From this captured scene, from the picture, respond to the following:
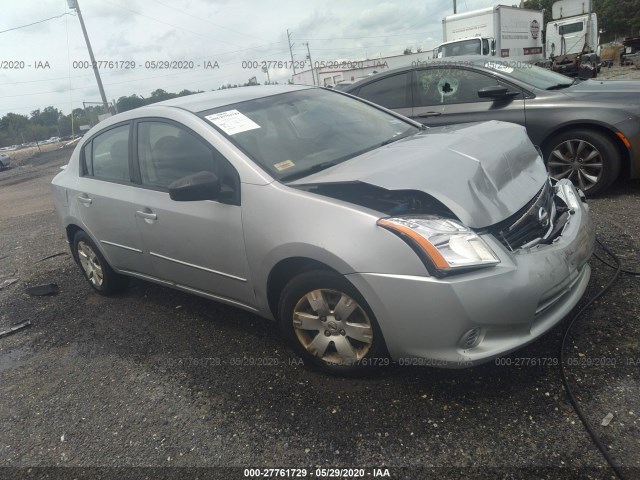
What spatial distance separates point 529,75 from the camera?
222 inches

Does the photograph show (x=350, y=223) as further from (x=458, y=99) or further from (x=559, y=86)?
(x=559, y=86)

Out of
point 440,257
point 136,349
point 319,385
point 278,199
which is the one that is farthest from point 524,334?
point 136,349

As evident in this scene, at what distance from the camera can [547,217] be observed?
2732mm

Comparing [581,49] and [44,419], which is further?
[581,49]

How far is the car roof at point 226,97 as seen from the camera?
3.38 m

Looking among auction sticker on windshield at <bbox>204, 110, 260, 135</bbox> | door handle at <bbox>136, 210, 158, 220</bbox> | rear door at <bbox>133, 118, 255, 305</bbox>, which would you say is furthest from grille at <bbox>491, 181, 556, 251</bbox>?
door handle at <bbox>136, 210, 158, 220</bbox>

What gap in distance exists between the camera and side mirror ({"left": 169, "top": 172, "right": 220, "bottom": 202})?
2773mm

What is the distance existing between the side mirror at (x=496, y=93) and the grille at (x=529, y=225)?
276 cm

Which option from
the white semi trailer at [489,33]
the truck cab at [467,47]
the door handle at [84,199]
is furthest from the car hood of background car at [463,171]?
the truck cab at [467,47]

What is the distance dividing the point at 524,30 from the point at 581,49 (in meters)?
4.69

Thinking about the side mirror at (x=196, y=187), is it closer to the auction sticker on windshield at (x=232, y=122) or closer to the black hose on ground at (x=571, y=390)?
the auction sticker on windshield at (x=232, y=122)

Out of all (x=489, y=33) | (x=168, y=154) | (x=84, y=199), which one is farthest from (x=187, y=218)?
(x=489, y=33)

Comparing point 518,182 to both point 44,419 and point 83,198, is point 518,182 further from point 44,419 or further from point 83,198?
point 83,198

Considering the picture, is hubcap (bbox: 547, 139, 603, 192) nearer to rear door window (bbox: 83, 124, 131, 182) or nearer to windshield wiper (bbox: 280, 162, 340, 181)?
windshield wiper (bbox: 280, 162, 340, 181)
